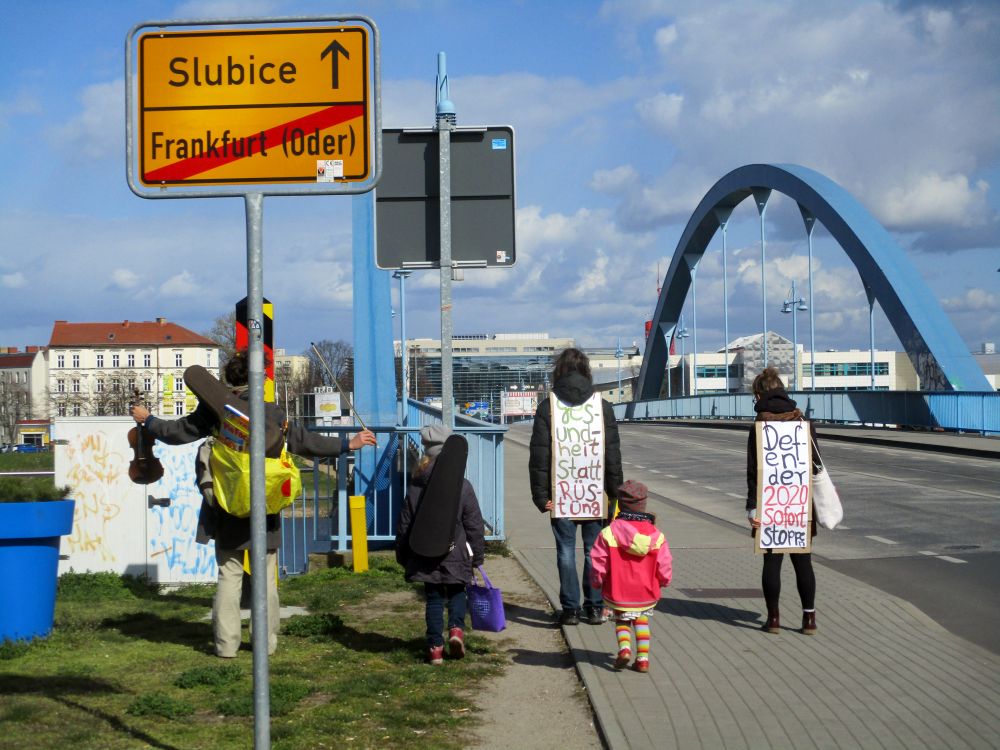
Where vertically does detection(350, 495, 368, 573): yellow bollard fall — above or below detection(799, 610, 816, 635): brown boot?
above

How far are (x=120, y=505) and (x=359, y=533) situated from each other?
1.96 metres

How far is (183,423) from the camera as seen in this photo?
643 cm

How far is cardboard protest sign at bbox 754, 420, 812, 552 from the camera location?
24.4 feet

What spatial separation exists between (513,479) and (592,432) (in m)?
13.5

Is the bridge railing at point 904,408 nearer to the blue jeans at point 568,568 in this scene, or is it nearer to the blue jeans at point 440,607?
the blue jeans at point 568,568

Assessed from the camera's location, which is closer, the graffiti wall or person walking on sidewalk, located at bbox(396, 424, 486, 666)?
person walking on sidewalk, located at bbox(396, 424, 486, 666)

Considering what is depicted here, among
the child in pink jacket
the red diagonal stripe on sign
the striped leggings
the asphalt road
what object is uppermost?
the red diagonal stripe on sign

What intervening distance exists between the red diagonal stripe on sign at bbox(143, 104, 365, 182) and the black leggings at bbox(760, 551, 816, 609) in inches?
177

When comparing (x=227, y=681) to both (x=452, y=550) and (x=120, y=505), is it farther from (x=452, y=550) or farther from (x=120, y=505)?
(x=120, y=505)

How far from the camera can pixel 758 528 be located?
7461mm

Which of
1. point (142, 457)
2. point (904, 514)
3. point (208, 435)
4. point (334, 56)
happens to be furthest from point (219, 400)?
point (904, 514)

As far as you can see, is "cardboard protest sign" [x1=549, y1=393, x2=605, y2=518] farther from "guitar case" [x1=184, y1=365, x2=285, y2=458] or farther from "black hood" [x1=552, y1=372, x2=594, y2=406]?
"guitar case" [x1=184, y1=365, x2=285, y2=458]

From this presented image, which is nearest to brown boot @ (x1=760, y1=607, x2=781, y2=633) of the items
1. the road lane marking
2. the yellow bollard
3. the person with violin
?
the person with violin

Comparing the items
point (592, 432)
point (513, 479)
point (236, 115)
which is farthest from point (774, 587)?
point (513, 479)
